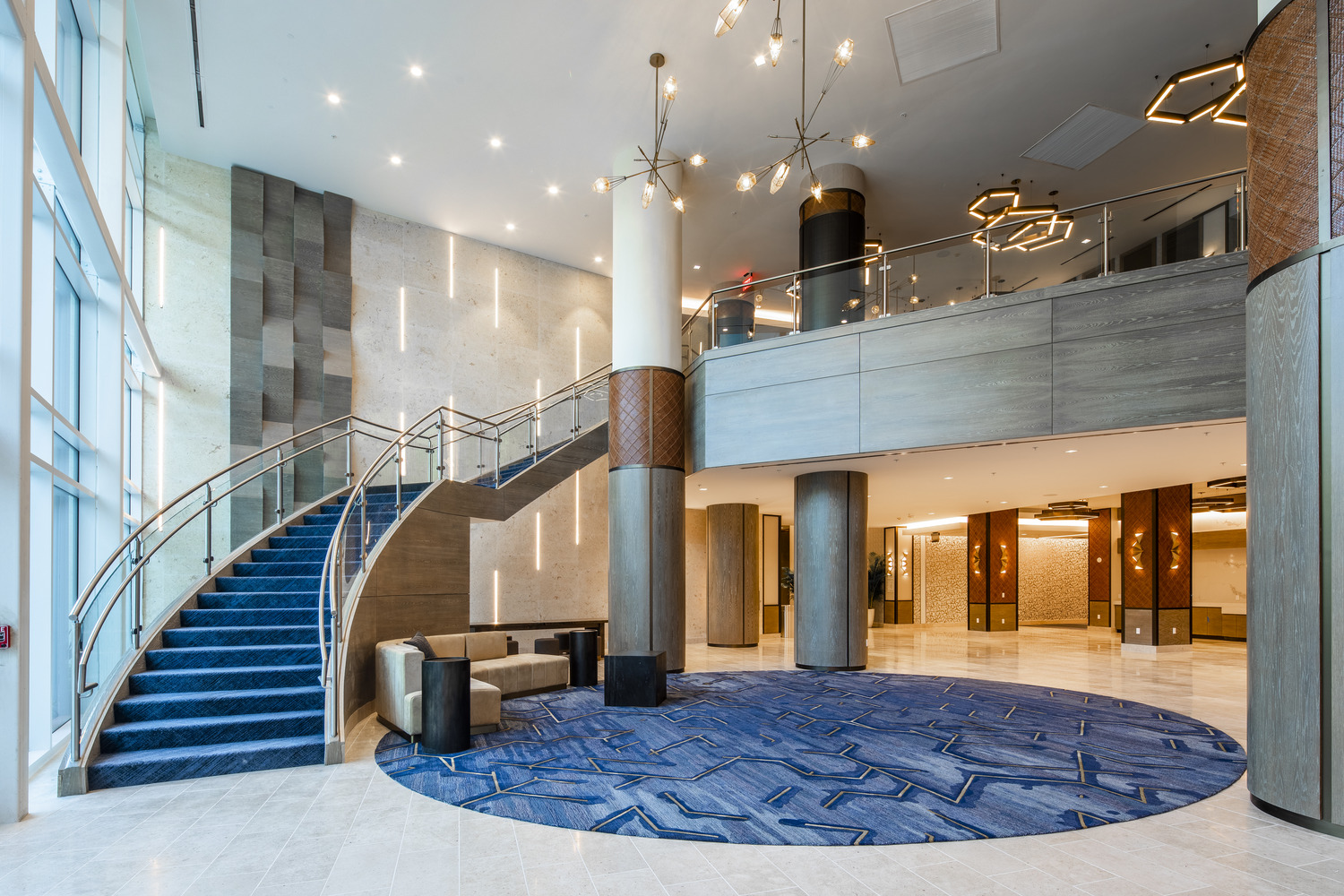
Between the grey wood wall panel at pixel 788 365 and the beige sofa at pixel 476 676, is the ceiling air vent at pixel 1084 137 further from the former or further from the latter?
the beige sofa at pixel 476 676

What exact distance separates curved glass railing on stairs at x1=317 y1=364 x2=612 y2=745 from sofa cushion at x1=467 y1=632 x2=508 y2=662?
168 centimetres

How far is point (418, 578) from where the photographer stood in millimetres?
9461

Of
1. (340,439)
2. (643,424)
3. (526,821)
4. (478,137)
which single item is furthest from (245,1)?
(526,821)

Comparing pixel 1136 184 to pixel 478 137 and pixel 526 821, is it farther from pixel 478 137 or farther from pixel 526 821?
pixel 526 821

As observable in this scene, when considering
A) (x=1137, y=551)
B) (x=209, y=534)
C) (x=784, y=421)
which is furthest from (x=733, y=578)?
(x=209, y=534)

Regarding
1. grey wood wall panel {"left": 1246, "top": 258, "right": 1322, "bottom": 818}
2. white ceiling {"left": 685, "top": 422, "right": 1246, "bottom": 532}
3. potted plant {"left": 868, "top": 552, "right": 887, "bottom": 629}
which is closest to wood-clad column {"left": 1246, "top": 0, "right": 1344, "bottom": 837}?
grey wood wall panel {"left": 1246, "top": 258, "right": 1322, "bottom": 818}

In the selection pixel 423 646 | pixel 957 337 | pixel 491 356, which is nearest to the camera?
pixel 423 646

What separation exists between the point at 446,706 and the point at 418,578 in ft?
11.3

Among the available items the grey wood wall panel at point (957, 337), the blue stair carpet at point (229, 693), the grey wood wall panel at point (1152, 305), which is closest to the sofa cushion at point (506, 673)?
the blue stair carpet at point (229, 693)

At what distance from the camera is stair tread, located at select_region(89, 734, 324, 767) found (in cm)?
558

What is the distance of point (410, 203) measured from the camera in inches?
551

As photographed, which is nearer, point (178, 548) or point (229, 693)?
point (229, 693)

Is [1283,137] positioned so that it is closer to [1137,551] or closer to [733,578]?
[733,578]

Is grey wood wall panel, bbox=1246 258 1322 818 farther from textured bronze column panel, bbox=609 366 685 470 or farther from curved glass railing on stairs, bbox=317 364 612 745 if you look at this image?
textured bronze column panel, bbox=609 366 685 470
